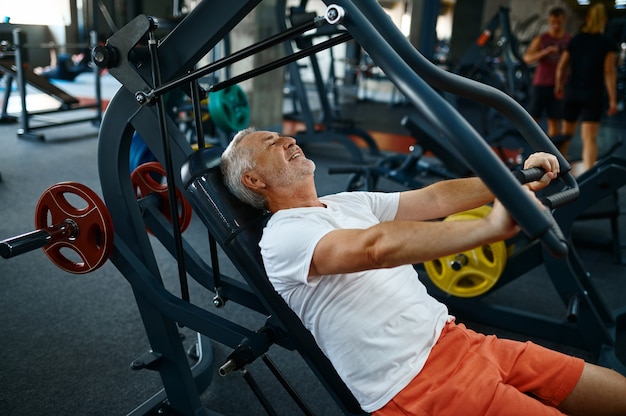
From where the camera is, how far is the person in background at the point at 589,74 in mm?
4031

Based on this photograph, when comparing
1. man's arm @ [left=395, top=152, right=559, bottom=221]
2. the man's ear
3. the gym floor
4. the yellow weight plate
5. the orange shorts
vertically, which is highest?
the man's ear

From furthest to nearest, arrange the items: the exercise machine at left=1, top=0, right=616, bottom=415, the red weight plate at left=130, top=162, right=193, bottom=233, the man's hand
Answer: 1. the red weight plate at left=130, top=162, right=193, bottom=233
2. the man's hand
3. the exercise machine at left=1, top=0, right=616, bottom=415

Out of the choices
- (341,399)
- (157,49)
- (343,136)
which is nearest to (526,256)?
(341,399)

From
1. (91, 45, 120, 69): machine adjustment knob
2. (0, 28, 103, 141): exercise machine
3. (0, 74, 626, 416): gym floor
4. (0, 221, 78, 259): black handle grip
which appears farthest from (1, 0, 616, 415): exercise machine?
(0, 28, 103, 141): exercise machine

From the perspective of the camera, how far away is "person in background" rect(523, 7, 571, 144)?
4.70m

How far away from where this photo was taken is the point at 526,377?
1.24m

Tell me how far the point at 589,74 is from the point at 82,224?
3.99 metres

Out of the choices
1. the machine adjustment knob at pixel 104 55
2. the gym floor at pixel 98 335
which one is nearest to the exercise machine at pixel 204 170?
the machine adjustment knob at pixel 104 55

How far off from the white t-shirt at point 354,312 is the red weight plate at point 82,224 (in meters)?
0.49

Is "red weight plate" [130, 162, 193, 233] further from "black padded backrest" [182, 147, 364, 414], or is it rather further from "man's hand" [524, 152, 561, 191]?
"man's hand" [524, 152, 561, 191]

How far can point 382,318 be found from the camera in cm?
117

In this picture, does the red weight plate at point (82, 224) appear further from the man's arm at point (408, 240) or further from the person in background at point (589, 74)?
the person in background at point (589, 74)

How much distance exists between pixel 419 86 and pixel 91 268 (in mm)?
1045

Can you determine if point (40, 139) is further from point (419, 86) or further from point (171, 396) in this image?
point (419, 86)
